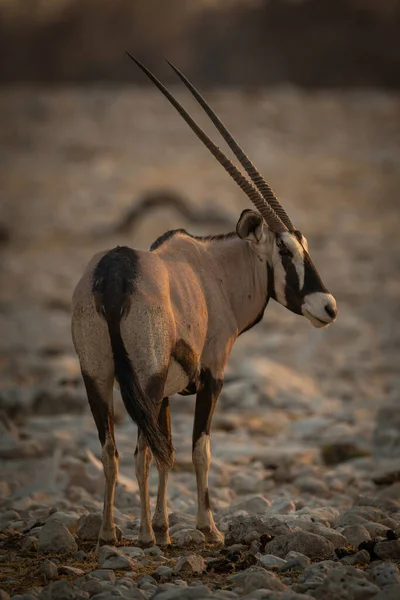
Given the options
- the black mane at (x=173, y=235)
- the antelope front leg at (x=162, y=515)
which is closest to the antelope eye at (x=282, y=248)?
the black mane at (x=173, y=235)

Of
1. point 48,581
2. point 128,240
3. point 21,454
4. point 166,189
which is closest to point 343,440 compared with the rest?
point 21,454

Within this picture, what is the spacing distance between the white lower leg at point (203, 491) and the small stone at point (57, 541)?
2.89 ft

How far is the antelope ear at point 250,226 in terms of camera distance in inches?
305

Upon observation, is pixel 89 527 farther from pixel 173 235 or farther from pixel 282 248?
pixel 282 248

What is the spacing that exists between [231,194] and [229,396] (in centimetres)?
1818

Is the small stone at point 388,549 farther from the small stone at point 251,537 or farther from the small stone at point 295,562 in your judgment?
the small stone at point 251,537

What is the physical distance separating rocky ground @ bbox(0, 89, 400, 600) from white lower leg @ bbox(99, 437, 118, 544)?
0.55 ft

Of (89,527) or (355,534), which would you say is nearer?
(355,534)

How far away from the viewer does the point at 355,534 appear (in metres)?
7.05

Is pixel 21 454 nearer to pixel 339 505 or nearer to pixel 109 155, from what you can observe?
pixel 339 505

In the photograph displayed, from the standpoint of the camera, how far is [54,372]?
47.1 feet

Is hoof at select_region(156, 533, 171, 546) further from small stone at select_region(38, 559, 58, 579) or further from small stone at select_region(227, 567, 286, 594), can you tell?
small stone at select_region(227, 567, 286, 594)

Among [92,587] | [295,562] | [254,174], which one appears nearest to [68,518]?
[92,587]

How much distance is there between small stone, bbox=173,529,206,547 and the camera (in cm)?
718
